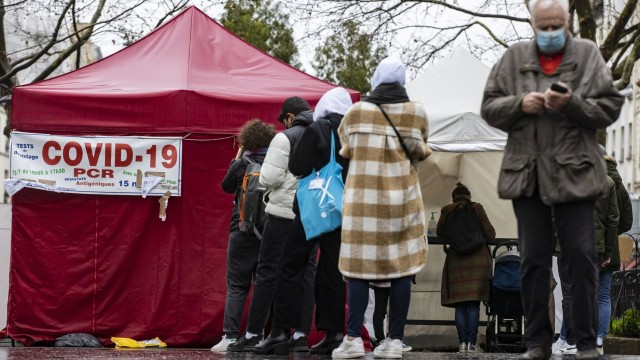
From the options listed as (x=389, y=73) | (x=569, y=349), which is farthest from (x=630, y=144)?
(x=389, y=73)

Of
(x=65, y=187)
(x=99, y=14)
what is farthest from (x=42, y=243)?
(x=99, y=14)

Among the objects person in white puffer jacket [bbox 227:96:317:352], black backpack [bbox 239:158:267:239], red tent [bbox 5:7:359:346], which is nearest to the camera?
person in white puffer jacket [bbox 227:96:317:352]

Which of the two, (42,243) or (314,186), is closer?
(314,186)

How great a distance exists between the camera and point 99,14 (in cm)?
2469

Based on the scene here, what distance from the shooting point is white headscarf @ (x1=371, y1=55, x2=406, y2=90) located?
8117 millimetres

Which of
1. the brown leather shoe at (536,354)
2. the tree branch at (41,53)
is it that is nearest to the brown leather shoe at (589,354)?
the brown leather shoe at (536,354)

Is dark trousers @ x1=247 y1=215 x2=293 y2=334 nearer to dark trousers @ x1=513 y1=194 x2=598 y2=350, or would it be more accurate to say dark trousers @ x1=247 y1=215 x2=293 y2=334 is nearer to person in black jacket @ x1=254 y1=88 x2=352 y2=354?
person in black jacket @ x1=254 y1=88 x2=352 y2=354

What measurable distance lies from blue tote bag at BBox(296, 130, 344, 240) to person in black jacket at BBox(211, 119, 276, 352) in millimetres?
1918

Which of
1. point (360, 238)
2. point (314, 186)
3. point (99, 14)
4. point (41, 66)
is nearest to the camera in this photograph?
point (360, 238)

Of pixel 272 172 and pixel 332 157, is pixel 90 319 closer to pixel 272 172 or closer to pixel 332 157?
pixel 272 172

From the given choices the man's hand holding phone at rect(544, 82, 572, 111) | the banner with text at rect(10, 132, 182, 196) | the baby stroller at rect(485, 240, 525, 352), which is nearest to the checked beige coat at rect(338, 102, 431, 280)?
the man's hand holding phone at rect(544, 82, 572, 111)

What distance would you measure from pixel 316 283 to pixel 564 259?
2577mm

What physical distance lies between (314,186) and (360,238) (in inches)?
32.3

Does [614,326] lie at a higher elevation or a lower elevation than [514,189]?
lower
